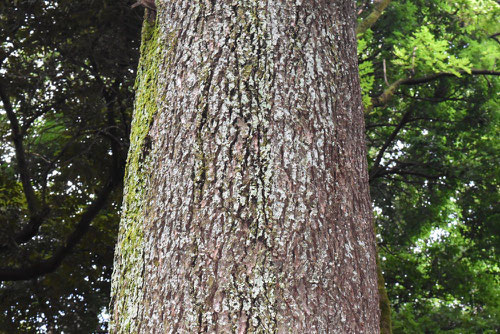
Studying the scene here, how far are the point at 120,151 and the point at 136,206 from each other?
7.06 m

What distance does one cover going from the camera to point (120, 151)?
873 centimetres

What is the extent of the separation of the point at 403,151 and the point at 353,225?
33.6ft

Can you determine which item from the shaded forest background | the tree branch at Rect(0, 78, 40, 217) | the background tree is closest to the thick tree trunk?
the shaded forest background

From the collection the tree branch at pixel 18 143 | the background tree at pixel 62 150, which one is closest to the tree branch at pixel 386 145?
the background tree at pixel 62 150

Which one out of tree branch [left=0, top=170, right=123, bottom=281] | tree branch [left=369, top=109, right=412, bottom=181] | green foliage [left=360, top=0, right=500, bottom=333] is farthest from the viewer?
tree branch [left=369, top=109, right=412, bottom=181]

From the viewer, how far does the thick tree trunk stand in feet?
5.27

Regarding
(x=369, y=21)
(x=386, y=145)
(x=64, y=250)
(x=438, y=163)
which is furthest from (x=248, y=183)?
(x=438, y=163)

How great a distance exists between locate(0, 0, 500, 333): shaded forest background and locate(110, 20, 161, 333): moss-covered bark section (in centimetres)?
333

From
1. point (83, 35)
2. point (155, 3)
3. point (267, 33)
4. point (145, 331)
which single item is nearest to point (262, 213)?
point (145, 331)

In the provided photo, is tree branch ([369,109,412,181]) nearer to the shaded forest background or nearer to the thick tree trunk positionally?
the shaded forest background

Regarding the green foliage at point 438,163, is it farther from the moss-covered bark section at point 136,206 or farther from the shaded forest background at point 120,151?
the moss-covered bark section at point 136,206

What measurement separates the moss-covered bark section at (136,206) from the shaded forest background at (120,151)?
3.33 meters

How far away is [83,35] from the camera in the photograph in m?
7.30

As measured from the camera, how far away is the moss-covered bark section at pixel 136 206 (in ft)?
5.77
